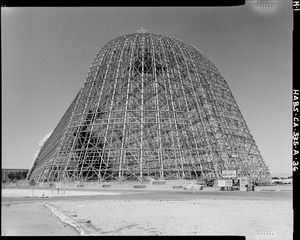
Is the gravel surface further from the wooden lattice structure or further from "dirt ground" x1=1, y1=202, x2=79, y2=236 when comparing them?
the wooden lattice structure

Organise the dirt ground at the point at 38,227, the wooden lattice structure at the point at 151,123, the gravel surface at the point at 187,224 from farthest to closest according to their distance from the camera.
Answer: the wooden lattice structure at the point at 151,123, the gravel surface at the point at 187,224, the dirt ground at the point at 38,227

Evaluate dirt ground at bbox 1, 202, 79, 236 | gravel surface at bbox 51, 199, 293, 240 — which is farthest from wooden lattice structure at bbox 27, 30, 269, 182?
dirt ground at bbox 1, 202, 79, 236

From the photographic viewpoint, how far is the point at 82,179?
4356 centimetres

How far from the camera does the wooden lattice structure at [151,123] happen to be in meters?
44.8

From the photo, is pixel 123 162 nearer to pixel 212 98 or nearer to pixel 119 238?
pixel 212 98

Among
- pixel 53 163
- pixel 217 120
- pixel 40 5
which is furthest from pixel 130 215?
pixel 217 120

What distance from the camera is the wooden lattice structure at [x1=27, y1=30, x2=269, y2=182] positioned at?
44.8 m

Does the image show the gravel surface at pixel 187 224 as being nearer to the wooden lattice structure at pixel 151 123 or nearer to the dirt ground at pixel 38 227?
the dirt ground at pixel 38 227

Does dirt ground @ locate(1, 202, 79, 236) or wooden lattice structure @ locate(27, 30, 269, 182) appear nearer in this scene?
dirt ground @ locate(1, 202, 79, 236)

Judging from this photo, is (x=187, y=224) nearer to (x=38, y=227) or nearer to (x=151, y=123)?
(x=38, y=227)

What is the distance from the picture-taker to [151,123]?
45.4 m

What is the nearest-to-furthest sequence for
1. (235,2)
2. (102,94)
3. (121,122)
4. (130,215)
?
(235,2) < (130,215) < (121,122) < (102,94)

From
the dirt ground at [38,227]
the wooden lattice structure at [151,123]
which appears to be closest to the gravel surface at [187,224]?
the dirt ground at [38,227]

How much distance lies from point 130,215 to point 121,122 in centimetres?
3168
